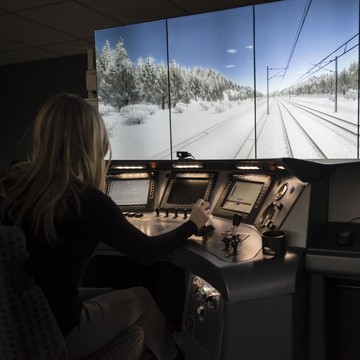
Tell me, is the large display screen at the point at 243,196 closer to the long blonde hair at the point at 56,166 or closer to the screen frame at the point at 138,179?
the screen frame at the point at 138,179

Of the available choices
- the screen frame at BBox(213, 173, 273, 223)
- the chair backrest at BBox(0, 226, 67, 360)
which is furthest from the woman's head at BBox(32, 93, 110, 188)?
the screen frame at BBox(213, 173, 273, 223)

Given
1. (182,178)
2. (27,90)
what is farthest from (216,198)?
(27,90)

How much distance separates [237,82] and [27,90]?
3.29m

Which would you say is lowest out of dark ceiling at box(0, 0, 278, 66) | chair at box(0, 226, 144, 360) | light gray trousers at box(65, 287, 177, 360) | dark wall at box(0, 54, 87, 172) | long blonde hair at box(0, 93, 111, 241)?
light gray trousers at box(65, 287, 177, 360)

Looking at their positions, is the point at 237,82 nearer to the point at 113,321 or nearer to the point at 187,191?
the point at 187,191

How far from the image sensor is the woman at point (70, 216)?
105cm

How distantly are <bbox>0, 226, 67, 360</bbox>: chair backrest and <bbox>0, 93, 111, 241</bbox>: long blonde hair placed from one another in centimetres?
18

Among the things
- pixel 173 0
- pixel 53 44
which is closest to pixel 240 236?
pixel 173 0

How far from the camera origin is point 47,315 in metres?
0.89

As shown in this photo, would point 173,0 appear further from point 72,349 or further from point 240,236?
point 72,349

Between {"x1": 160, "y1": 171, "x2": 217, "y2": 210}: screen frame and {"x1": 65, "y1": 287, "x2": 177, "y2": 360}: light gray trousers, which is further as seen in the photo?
{"x1": 160, "y1": 171, "x2": 217, "y2": 210}: screen frame

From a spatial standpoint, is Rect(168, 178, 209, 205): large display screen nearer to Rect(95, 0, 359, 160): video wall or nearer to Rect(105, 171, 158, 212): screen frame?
Rect(105, 171, 158, 212): screen frame

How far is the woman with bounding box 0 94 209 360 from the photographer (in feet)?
3.44

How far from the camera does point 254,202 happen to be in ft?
5.52
